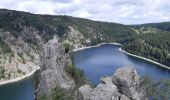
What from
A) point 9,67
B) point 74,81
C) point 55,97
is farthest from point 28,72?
point 55,97

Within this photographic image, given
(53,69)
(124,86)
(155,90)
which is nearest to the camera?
(124,86)

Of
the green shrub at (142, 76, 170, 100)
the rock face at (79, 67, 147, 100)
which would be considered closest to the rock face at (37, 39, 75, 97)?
the green shrub at (142, 76, 170, 100)

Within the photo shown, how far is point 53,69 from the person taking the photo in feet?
205

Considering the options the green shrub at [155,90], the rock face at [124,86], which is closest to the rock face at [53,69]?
the green shrub at [155,90]

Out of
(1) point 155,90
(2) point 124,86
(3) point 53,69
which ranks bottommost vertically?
(3) point 53,69

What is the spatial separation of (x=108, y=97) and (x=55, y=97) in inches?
418

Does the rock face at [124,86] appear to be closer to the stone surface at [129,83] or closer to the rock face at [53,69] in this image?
the stone surface at [129,83]

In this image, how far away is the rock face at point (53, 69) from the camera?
59719 millimetres

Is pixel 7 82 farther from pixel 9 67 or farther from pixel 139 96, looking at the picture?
pixel 139 96

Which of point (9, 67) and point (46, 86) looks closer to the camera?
point (46, 86)

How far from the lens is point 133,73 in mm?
39344

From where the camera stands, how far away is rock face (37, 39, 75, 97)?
59719 millimetres

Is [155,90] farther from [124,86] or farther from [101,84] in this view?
[101,84]

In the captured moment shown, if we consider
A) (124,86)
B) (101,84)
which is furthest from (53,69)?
(101,84)
